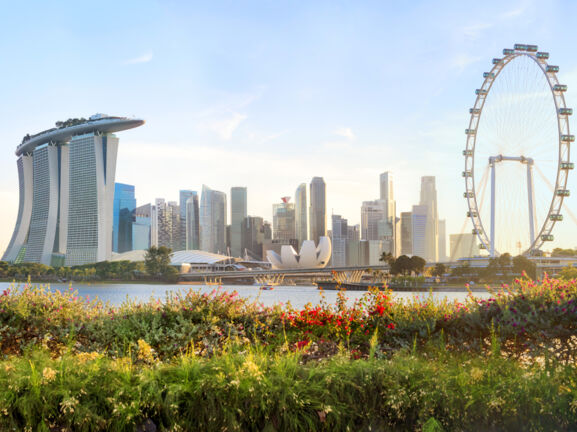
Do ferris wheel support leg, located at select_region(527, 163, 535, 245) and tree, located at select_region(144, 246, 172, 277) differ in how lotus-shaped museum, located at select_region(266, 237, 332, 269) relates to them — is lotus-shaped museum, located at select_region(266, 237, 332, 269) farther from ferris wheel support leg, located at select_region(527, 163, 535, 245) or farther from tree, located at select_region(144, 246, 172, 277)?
ferris wheel support leg, located at select_region(527, 163, 535, 245)

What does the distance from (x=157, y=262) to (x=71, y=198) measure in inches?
1757

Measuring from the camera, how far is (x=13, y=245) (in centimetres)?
15650

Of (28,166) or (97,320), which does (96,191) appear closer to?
(28,166)

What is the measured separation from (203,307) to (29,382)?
367 centimetres

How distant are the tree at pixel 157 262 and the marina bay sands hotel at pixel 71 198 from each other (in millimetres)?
28658

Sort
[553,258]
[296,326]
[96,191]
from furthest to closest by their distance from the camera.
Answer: [96,191], [553,258], [296,326]

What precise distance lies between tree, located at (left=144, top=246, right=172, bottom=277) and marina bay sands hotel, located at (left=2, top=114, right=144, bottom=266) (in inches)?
1128

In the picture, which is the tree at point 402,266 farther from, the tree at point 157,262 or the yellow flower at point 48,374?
the yellow flower at point 48,374

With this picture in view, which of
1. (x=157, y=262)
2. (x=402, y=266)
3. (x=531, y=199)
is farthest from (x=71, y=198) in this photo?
(x=531, y=199)

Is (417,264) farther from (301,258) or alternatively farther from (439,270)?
(301,258)

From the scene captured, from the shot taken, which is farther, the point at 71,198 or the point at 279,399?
the point at 71,198

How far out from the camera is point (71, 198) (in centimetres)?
15175

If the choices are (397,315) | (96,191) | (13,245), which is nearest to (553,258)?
(397,315)

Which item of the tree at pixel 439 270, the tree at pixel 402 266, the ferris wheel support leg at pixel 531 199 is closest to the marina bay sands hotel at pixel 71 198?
the tree at pixel 402 266
